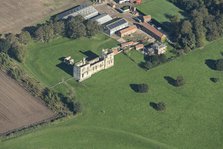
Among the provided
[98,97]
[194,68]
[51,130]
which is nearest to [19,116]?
[51,130]

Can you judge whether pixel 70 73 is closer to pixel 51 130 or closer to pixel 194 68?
pixel 51 130

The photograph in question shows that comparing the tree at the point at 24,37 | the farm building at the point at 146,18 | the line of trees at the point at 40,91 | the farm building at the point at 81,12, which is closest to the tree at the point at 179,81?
the line of trees at the point at 40,91

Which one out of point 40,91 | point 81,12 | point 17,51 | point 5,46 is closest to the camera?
point 40,91

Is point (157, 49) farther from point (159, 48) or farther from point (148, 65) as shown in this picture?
point (148, 65)

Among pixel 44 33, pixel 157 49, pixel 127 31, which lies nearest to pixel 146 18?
pixel 127 31

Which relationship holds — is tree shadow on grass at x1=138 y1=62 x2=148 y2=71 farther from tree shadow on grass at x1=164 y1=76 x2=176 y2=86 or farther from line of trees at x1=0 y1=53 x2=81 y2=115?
line of trees at x1=0 y1=53 x2=81 y2=115

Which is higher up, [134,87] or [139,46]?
[139,46]

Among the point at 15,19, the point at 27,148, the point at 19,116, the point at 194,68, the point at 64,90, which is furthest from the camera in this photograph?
the point at 15,19
